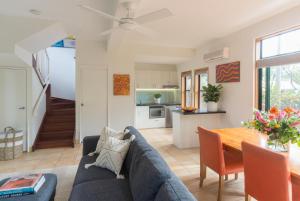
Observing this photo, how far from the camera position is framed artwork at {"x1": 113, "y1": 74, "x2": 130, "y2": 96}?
499cm

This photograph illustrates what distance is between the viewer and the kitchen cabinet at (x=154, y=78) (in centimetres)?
694

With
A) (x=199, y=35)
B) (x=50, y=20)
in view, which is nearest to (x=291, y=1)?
(x=199, y=35)

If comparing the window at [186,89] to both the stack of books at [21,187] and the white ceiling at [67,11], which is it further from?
the stack of books at [21,187]

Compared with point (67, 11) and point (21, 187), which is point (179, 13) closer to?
point (67, 11)

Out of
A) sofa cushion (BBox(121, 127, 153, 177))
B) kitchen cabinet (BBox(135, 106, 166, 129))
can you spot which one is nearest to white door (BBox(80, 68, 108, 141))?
kitchen cabinet (BBox(135, 106, 166, 129))

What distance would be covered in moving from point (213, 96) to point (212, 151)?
2.49m

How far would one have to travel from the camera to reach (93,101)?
4883 millimetres

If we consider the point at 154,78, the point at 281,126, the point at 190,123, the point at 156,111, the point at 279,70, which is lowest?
the point at 190,123

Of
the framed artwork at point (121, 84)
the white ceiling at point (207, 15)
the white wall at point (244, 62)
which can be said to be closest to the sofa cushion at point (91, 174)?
the white ceiling at point (207, 15)

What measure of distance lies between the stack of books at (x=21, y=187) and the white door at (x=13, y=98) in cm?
272

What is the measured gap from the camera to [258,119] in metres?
1.92

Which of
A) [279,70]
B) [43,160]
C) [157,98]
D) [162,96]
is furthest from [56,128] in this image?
[279,70]

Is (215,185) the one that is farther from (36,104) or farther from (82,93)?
(36,104)

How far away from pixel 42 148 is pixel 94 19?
10.3 feet
